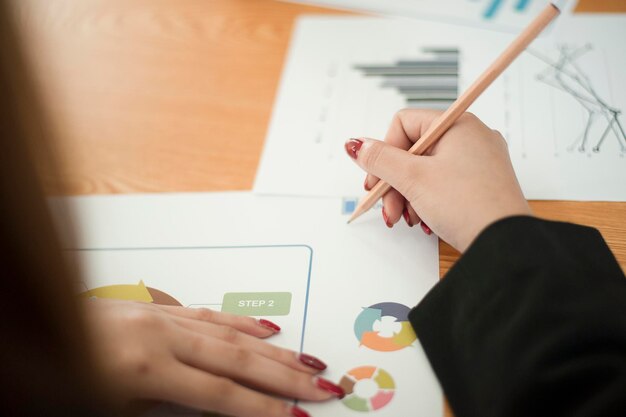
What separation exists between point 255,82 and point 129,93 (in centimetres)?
16

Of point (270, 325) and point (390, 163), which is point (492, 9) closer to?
point (390, 163)

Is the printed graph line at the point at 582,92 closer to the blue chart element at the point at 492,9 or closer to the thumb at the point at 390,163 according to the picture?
the blue chart element at the point at 492,9

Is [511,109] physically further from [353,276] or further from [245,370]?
[245,370]

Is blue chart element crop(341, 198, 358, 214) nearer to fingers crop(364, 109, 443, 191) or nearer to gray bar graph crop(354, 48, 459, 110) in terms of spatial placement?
fingers crop(364, 109, 443, 191)

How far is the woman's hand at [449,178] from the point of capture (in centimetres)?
48

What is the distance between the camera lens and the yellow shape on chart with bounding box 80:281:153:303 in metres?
0.56

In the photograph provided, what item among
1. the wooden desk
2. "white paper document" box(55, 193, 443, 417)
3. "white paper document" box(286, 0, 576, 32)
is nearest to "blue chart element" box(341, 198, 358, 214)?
"white paper document" box(55, 193, 443, 417)

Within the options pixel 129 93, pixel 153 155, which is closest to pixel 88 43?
pixel 129 93

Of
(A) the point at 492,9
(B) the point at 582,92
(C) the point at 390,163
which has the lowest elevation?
(C) the point at 390,163

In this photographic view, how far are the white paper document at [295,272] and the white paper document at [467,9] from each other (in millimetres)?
329

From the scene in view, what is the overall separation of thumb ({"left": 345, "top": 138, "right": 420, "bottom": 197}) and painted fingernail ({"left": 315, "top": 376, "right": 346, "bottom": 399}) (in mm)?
176

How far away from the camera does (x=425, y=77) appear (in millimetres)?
717

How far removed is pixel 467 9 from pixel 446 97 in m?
0.17

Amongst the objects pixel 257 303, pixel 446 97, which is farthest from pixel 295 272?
pixel 446 97
